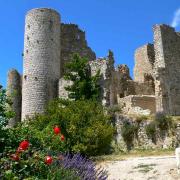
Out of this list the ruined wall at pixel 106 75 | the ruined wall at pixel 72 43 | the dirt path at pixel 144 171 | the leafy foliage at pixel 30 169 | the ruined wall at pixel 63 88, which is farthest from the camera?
the ruined wall at pixel 72 43

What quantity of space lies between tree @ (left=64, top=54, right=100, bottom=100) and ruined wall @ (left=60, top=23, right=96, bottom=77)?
18.9 feet

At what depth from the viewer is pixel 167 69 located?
29.6 meters

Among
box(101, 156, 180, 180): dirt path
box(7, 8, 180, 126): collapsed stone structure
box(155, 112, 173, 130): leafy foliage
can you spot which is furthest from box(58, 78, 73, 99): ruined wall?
box(101, 156, 180, 180): dirt path

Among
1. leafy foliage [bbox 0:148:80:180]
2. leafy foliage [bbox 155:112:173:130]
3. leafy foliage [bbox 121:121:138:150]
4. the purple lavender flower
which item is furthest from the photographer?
leafy foliage [bbox 121:121:138:150]

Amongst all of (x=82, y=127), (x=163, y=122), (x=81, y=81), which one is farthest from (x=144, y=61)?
(x=82, y=127)

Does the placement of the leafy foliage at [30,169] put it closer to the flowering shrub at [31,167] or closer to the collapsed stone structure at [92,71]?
the flowering shrub at [31,167]

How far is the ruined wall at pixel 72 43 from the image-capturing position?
36250mm

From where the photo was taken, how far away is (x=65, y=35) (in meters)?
36.6

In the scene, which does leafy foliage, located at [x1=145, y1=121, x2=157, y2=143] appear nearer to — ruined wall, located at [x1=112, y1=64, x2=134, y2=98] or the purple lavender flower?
ruined wall, located at [x1=112, y1=64, x2=134, y2=98]

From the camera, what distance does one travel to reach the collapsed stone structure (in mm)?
29094

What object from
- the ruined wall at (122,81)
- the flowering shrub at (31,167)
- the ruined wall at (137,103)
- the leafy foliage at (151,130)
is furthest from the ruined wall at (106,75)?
the flowering shrub at (31,167)

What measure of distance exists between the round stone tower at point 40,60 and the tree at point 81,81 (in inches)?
96.0

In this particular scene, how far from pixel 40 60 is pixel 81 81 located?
4651 millimetres

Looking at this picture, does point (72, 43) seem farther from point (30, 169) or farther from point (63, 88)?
point (30, 169)
